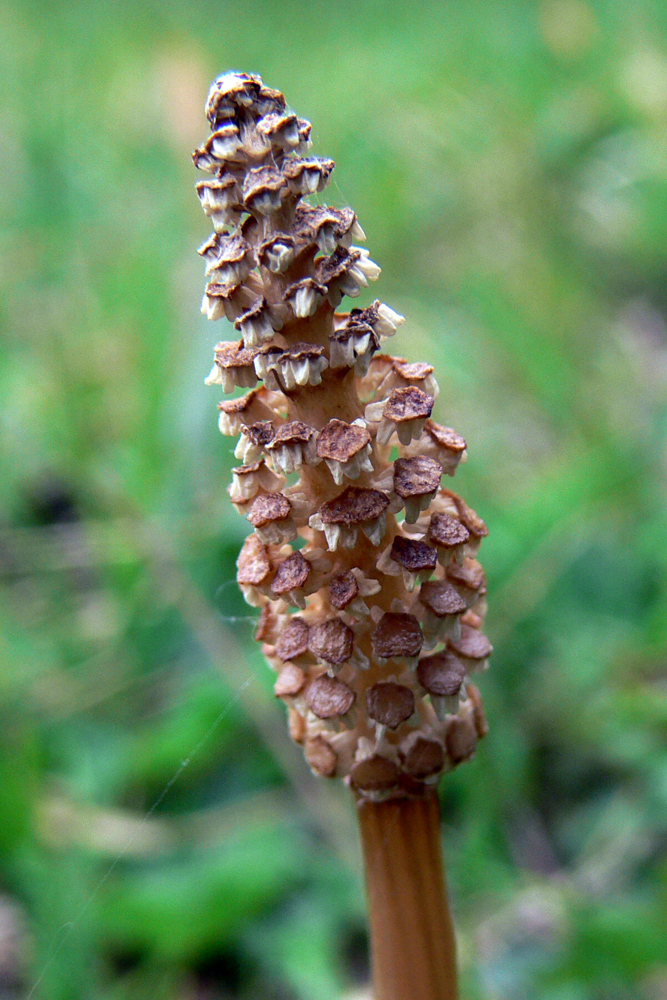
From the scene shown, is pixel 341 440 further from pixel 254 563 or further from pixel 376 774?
pixel 376 774

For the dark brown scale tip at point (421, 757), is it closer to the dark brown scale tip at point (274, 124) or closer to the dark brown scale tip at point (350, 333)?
the dark brown scale tip at point (350, 333)

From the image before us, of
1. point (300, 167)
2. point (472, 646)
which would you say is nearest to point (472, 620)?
point (472, 646)

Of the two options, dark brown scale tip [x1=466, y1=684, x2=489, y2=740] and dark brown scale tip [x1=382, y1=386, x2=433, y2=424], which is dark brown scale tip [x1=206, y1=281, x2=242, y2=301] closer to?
dark brown scale tip [x1=382, y1=386, x2=433, y2=424]

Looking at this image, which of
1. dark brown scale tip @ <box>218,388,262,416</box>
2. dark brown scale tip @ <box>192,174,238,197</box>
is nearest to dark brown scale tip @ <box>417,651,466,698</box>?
dark brown scale tip @ <box>218,388,262,416</box>

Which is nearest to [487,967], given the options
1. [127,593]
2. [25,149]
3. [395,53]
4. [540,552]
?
[540,552]

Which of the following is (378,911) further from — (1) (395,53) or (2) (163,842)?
(1) (395,53)

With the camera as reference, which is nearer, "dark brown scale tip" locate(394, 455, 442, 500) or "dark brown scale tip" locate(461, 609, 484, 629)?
"dark brown scale tip" locate(394, 455, 442, 500)

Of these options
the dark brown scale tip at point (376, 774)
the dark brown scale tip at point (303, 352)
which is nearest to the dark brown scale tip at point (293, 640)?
the dark brown scale tip at point (376, 774)
